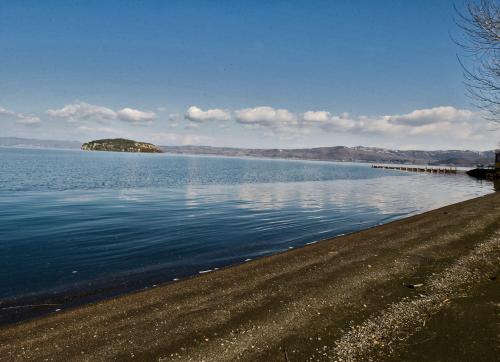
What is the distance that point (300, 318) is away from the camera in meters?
9.12

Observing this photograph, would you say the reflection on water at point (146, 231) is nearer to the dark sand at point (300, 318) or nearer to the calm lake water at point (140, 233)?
the calm lake water at point (140, 233)

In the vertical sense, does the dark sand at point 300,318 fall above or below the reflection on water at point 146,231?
above

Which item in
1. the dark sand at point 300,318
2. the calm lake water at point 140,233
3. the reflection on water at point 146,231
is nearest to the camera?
the dark sand at point 300,318

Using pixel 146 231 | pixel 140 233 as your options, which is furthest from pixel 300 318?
pixel 146 231

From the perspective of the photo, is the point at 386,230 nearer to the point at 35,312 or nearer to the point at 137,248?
the point at 137,248

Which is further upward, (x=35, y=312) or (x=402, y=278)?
(x=402, y=278)

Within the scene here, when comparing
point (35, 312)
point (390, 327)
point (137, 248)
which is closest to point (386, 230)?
point (390, 327)

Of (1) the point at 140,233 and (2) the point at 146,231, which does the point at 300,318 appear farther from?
(2) the point at 146,231

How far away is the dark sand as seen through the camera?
297 inches

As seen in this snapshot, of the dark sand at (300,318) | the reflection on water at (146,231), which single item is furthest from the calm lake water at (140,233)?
the dark sand at (300,318)

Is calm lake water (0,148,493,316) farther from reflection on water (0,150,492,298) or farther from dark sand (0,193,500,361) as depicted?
dark sand (0,193,500,361)

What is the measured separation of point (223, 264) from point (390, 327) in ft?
32.0

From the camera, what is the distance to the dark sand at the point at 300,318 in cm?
755

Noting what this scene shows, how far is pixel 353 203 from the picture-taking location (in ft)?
136
